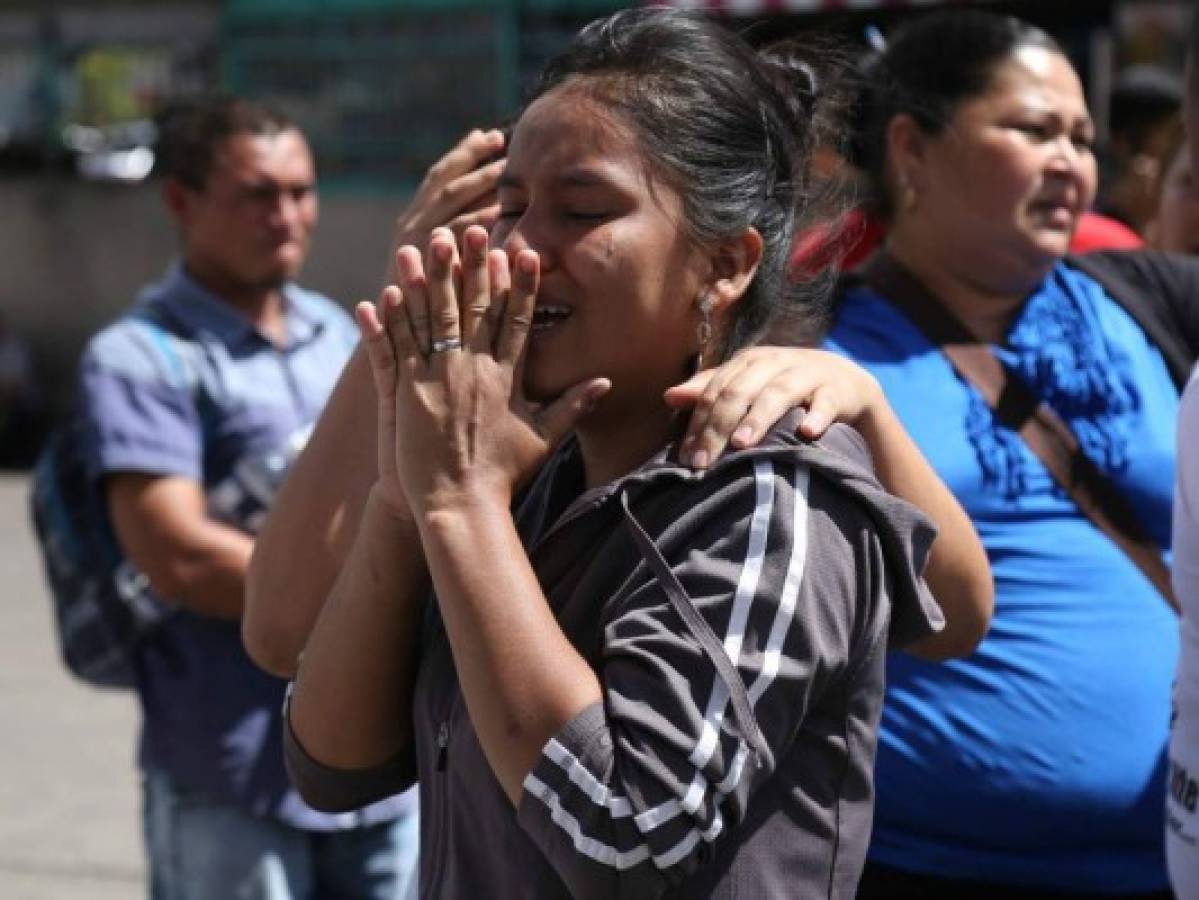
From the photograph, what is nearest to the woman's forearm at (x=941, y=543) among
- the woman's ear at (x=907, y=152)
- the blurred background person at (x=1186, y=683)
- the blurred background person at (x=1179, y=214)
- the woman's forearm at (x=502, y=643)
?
the blurred background person at (x=1186, y=683)

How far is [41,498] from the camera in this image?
3482mm

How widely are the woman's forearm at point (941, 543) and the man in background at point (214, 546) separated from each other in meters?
1.50

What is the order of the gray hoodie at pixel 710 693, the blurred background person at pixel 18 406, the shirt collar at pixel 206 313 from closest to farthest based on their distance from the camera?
the gray hoodie at pixel 710 693, the shirt collar at pixel 206 313, the blurred background person at pixel 18 406

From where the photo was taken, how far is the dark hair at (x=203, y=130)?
371 cm

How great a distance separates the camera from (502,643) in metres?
1.63

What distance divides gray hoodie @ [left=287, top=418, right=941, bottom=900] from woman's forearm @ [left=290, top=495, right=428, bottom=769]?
84 mm

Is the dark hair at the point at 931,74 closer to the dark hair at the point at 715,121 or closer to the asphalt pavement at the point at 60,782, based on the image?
the dark hair at the point at 715,121

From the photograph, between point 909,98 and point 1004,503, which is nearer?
point 1004,503

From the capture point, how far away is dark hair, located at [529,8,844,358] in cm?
180

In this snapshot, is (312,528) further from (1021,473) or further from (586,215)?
(1021,473)

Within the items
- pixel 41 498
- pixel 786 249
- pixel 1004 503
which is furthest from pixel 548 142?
pixel 41 498

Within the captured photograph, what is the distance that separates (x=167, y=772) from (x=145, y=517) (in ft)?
1.45

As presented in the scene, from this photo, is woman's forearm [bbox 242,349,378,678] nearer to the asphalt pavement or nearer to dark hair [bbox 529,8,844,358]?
dark hair [bbox 529,8,844,358]

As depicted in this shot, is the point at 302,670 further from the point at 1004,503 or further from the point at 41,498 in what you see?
the point at 41,498
